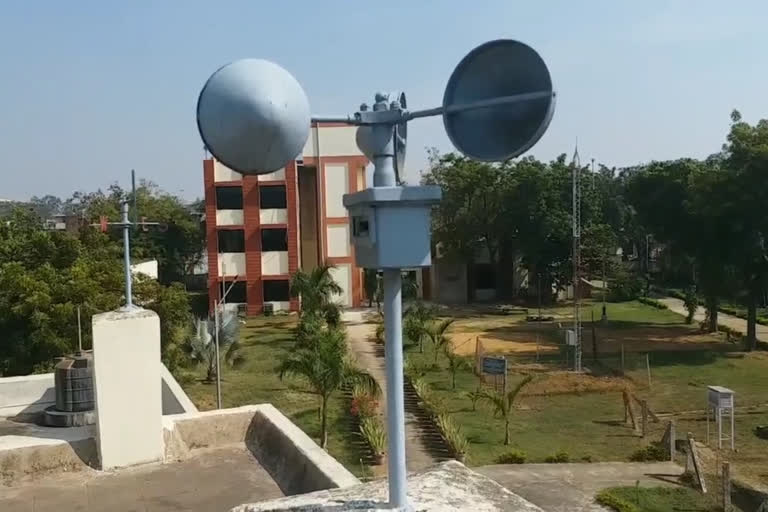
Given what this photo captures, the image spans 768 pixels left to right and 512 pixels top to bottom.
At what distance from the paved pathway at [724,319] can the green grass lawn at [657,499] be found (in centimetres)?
1570

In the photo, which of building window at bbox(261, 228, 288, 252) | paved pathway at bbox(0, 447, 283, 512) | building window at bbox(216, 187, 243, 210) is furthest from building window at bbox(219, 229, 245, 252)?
paved pathway at bbox(0, 447, 283, 512)

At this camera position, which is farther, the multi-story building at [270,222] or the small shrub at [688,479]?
the multi-story building at [270,222]

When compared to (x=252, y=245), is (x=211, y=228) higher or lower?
higher

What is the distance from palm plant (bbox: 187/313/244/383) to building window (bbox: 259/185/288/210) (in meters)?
13.5

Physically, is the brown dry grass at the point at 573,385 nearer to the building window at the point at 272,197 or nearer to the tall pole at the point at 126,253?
the tall pole at the point at 126,253

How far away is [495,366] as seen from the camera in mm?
15609

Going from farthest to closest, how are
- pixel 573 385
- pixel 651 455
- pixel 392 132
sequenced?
pixel 573 385 < pixel 651 455 < pixel 392 132

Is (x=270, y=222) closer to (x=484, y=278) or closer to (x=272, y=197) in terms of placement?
(x=272, y=197)

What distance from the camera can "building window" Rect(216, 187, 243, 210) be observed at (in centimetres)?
3103

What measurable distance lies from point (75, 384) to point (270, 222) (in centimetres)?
A: 2563

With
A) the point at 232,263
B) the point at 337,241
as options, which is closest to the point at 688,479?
the point at 337,241

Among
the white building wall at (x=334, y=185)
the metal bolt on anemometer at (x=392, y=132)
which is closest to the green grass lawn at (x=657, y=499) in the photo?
the metal bolt on anemometer at (x=392, y=132)

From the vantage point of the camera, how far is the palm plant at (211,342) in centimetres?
1691

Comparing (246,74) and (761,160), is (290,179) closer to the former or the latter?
(761,160)
